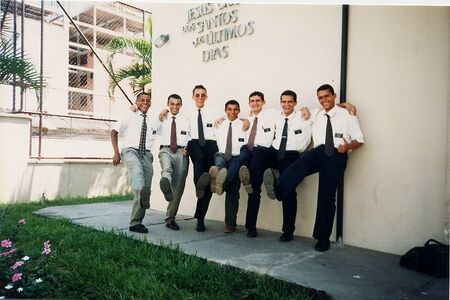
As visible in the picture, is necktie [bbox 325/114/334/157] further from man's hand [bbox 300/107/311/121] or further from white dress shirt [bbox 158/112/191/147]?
white dress shirt [bbox 158/112/191/147]

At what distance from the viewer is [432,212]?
3.85 m

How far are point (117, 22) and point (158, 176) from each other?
11.4 meters

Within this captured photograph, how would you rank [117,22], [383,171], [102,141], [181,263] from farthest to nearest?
[117,22]
[102,141]
[383,171]
[181,263]

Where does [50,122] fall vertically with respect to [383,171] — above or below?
above

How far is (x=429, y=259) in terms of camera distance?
11.4ft

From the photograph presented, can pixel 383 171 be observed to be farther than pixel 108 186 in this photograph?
No

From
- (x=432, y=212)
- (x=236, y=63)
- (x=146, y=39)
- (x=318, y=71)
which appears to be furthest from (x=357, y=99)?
(x=146, y=39)

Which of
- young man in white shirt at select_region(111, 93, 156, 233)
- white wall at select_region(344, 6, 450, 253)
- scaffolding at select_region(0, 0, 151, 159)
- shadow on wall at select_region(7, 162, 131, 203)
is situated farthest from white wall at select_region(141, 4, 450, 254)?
shadow on wall at select_region(7, 162, 131, 203)

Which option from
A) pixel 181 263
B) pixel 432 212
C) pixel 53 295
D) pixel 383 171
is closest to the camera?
pixel 53 295

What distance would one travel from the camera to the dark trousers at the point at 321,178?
13.5ft

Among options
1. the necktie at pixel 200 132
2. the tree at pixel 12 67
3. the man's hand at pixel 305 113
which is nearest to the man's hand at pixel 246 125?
the necktie at pixel 200 132

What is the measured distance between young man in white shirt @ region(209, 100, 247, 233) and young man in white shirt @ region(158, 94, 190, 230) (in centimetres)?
49

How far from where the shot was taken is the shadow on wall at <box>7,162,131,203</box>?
7.82 metres

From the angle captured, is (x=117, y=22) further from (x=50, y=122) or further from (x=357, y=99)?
(x=357, y=99)
